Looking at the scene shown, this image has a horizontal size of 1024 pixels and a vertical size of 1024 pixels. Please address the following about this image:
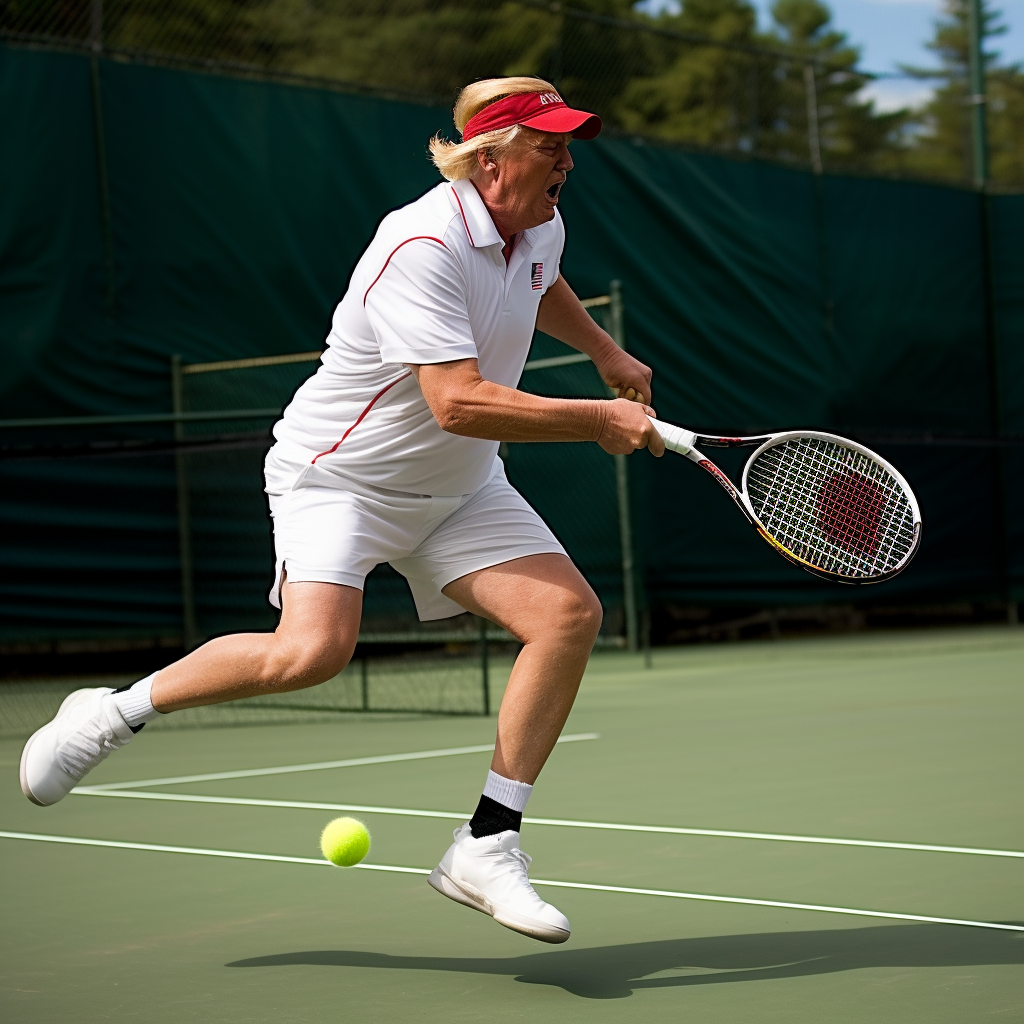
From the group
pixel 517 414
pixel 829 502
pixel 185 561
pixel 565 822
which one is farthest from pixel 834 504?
pixel 185 561

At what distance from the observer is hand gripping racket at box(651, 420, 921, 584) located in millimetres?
2951

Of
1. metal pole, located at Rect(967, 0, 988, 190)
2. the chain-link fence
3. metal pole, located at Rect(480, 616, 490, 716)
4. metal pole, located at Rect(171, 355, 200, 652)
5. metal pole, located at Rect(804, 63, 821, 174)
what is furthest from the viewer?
metal pole, located at Rect(967, 0, 988, 190)

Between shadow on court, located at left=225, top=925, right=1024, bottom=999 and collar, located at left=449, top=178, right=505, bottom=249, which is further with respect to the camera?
collar, located at left=449, top=178, right=505, bottom=249

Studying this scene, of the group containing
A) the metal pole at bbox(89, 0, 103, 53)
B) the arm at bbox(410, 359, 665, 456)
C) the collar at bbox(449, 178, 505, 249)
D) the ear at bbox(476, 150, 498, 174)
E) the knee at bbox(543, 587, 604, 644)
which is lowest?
the knee at bbox(543, 587, 604, 644)

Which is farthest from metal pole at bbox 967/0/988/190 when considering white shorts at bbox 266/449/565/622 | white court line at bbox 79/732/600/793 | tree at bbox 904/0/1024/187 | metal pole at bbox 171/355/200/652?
white shorts at bbox 266/449/565/622

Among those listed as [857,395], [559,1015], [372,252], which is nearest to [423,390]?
[372,252]

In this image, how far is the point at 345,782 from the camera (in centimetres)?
500

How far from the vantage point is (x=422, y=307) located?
107 inches

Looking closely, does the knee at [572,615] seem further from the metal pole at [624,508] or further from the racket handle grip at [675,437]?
the metal pole at [624,508]

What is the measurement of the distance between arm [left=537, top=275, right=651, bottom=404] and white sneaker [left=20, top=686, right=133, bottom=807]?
1.04 m

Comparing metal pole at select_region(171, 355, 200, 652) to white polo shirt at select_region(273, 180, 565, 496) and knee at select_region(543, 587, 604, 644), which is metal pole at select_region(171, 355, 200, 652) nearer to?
white polo shirt at select_region(273, 180, 565, 496)

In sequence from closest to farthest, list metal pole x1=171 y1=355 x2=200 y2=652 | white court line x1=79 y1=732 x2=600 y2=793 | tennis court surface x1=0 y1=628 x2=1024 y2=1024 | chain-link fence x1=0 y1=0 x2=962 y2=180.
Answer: tennis court surface x1=0 y1=628 x2=1024 y2=1024
white court line x1=79 y1=732 x2=600 y2=793
metal pole x1=171 y1=355 x2=200 y2=652
chain-link fence x1=0 y1=0 x2=962 y2=180

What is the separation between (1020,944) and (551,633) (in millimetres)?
895

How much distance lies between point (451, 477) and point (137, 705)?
65 cm
